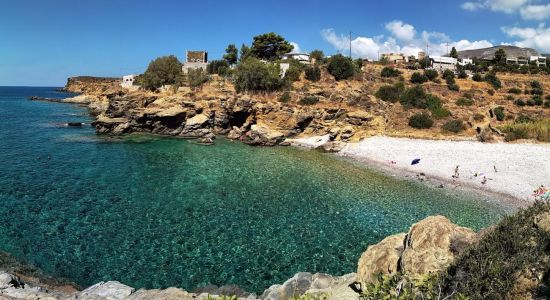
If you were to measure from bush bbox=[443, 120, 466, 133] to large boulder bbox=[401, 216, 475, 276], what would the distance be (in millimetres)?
38366

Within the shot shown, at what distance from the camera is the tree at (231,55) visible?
85.2 m

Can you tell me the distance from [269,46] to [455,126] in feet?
159

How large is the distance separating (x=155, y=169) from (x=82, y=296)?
1956 centimetres

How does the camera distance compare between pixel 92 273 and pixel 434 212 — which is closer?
pixel 92 273

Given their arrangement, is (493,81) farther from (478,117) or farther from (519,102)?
(478,117)

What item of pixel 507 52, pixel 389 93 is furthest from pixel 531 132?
pixel 507 52

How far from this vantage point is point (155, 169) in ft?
99.9

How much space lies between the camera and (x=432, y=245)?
8945 millimetres

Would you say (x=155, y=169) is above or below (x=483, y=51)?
below

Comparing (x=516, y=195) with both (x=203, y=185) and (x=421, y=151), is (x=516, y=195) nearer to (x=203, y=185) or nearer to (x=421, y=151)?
(x=421, y=151)

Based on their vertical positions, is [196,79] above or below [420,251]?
above

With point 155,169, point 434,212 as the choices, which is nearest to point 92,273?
point 155,169

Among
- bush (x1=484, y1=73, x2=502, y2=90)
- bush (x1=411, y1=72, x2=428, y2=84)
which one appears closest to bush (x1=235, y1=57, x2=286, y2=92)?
bush (x1=411, y1=72, x2=428, y2=84)

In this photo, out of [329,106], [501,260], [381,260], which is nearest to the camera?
[501,260]
